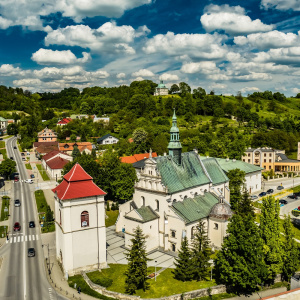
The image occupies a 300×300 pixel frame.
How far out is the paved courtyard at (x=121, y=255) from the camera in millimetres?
44844

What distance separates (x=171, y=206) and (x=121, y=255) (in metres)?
11.1

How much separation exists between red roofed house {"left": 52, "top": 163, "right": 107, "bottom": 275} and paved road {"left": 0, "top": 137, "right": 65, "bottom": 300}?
3980 millimetres

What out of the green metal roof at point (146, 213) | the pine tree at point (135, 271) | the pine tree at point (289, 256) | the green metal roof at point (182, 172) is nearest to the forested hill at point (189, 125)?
the green metal roof at point (182, 172)

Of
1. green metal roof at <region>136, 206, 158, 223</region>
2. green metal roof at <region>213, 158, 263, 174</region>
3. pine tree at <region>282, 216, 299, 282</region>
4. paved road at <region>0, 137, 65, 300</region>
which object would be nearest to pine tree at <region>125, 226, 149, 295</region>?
paved road at <region>0, 137, 65, 300</region>

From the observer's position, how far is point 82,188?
4156cm

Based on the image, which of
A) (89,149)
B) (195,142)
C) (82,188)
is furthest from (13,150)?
(82,188)

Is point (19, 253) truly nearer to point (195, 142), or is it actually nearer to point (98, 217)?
point (98, 217)

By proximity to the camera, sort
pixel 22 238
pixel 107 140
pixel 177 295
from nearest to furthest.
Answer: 1. pixel 177 295
2. pixel 22 238
3. pixel 107 140

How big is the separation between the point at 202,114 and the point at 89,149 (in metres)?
86.1

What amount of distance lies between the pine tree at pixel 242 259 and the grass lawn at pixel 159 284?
3989 millimetres

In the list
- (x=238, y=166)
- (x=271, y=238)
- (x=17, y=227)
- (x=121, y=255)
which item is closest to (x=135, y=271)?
(x=121, y=255)

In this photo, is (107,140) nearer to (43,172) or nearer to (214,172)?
(43,172)

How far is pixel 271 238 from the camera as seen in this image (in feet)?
125

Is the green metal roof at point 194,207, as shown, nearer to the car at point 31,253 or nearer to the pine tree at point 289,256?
the pine tree at point 289,256
